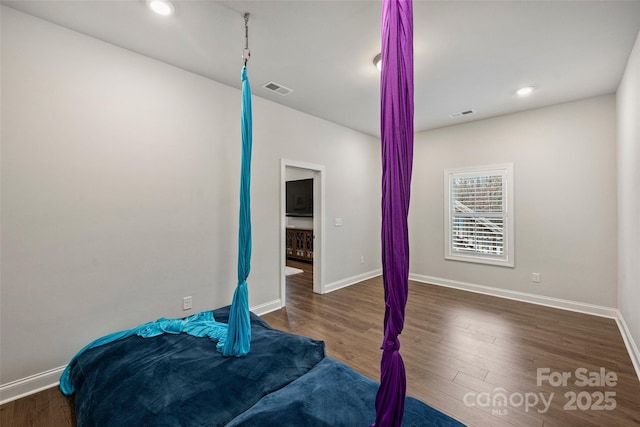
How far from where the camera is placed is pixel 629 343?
267cm

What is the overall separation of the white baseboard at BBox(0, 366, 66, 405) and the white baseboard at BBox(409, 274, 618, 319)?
500cm

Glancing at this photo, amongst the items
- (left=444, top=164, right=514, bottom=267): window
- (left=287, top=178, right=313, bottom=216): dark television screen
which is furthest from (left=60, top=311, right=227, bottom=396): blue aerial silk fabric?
(left=287, top=178, right=313, bottom=216): dark television screen

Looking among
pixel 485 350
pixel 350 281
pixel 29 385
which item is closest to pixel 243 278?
pixel 29 385

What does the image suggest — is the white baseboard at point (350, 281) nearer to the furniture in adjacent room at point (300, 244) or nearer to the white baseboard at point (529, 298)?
the white baseboard at point (529, 298)

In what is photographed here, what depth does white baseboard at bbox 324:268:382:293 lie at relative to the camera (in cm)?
Result: 454

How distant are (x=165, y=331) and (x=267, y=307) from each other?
1396mm

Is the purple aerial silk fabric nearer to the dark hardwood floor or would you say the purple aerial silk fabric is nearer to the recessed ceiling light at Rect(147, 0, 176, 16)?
the dark hardwood floor

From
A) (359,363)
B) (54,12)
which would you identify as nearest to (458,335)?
(359,363)

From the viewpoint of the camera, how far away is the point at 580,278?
12.0 ft

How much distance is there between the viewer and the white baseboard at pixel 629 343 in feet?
7.63

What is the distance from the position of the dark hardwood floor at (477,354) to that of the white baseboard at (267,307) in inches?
3.2

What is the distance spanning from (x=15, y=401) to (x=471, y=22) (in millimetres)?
4445

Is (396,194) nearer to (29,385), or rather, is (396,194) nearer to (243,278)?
(243,278)

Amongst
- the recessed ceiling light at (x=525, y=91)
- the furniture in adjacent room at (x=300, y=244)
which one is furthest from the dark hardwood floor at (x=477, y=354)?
the recessed ceiling light at (x=525, y=91)
